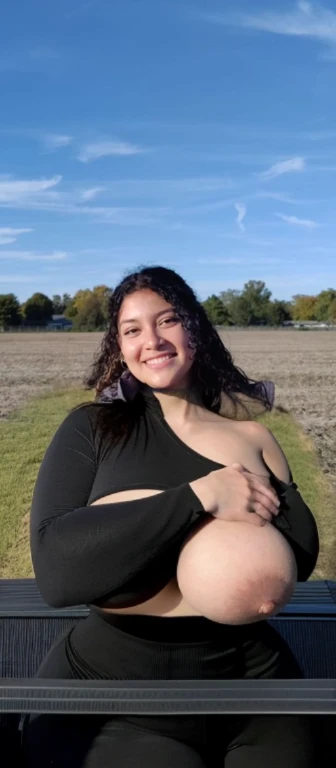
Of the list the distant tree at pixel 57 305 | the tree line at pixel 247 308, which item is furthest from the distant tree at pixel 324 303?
the distant tree at pixel 57 305

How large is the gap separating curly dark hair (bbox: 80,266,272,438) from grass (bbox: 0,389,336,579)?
2.64 m

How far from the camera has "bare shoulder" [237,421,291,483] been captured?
177cm

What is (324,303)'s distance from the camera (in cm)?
5128

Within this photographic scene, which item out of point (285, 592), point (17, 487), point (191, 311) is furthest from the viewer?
point (17, 487)

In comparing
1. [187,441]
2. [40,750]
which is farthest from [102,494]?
[40,750]

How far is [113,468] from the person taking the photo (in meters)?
1.68

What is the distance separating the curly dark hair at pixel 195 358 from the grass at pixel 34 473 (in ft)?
8.68

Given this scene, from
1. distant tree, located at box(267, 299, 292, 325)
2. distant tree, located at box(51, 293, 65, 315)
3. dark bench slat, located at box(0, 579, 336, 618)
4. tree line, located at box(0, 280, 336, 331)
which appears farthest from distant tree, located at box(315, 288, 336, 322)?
dark bench slat, located at box(0, 579, 336, 618)

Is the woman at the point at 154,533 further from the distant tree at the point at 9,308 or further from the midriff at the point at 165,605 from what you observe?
the distant tree at the point at 9,308

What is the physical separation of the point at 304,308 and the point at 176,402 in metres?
58.2

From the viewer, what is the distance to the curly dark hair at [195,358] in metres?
1.79

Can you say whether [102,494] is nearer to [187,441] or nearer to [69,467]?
[69,467]

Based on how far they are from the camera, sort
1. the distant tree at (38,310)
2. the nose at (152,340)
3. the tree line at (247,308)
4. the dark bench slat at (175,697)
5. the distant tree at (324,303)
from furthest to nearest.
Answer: the distant tree at (324,303), the distant tree at (38,310), the tree line at (247,308), the nose at (152,340), the dark bench slat at (175,697)

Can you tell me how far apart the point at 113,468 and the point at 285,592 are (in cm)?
41
